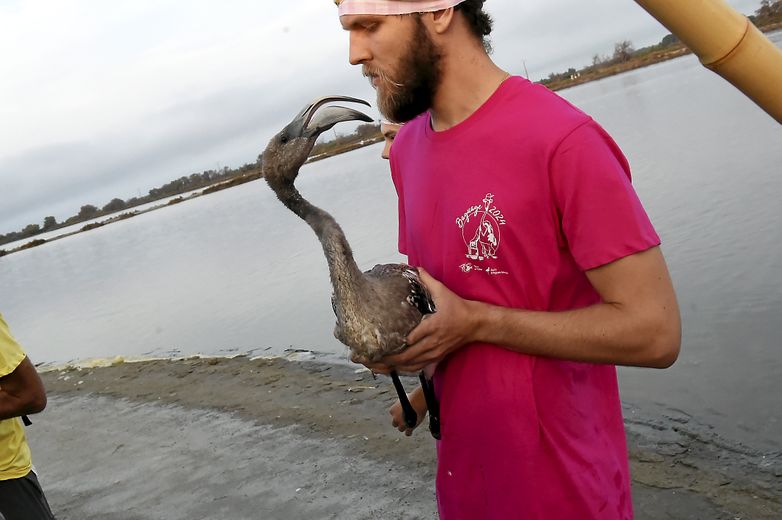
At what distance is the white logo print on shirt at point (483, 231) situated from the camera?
6.60 feet

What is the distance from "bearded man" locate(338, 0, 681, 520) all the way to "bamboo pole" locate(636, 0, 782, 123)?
1.26 feet

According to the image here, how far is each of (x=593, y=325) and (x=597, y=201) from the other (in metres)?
0.37

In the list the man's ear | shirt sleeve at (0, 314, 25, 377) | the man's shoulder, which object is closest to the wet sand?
shirt sleeve at (0, 314, 25, 377)

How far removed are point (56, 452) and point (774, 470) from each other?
8855 millimetres

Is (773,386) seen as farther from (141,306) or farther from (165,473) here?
(141,306)

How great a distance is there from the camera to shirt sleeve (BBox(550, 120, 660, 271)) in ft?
5.97

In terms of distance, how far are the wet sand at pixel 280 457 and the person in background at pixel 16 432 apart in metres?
2.59

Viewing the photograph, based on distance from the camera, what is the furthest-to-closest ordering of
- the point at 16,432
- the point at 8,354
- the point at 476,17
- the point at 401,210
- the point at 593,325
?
the point at 16,432, the point at 8,354, the point at 401,210, the point at 476,17, the point at 593,325

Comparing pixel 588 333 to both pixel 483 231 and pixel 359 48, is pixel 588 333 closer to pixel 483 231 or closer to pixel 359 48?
pixel 483 231

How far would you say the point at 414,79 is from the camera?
2.12 metres

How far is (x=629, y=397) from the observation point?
24.9ft

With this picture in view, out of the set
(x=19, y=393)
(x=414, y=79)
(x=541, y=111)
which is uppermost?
(x=414, y=79)

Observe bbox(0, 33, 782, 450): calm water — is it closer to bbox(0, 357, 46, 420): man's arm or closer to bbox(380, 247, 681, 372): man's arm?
bbox(380, 247, 681, 372): man's arm

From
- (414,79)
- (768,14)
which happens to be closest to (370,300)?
(414,79)
